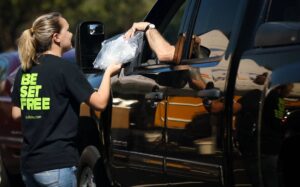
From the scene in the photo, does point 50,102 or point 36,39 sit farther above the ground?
point 36,39

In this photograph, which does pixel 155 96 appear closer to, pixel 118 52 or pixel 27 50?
pixel 118 52

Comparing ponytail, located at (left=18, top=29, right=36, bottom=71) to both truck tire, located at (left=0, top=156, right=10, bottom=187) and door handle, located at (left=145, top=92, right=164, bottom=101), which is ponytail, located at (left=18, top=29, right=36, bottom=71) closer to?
door handle, located at (left=145, top=92, right=164, bottom=101)

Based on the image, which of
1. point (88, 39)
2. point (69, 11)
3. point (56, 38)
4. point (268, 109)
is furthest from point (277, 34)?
point (69, 11)

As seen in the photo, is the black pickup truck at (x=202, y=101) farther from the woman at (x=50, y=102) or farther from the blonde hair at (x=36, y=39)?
the blonde hair at (x=36, y=39)

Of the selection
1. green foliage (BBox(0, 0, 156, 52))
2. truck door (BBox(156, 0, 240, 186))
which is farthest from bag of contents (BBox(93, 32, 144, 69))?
green foliage (BBox(0, 0, 156, 52))

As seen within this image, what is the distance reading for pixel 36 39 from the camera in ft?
18.4

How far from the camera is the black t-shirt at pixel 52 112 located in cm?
551

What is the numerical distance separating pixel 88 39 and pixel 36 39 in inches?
62.5

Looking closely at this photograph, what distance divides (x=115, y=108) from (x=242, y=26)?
1946 mm

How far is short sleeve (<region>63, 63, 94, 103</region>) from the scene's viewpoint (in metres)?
5.50

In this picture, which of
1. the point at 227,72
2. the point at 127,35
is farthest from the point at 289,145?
the point at 127,35

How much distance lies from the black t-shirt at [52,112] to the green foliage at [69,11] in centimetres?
2904

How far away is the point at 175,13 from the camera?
267 inches

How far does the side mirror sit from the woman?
1.50 meters
